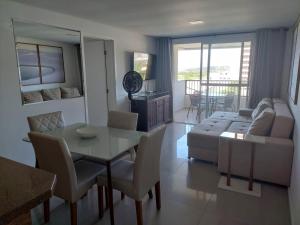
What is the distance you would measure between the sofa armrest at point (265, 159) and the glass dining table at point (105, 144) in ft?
4.56

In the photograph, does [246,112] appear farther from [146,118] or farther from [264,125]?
[146,118]

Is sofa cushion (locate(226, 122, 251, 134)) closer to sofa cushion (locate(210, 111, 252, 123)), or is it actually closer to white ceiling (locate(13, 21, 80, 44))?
sofa cushion (locate(210, 111, 252, 123))

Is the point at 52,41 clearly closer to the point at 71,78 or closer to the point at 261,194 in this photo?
the point at 71,78

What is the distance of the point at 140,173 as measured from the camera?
1.97 metres

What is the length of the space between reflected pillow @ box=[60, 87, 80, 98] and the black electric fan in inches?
52.3

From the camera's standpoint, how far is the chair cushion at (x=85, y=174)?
2.01 m

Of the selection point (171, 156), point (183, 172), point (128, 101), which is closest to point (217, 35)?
point (128, 101)

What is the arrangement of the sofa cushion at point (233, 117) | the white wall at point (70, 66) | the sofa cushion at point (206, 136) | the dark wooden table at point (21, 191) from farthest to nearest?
the sofa cushion at point (233, 117)
the white wall at point (70, 66)
the sofa cushion at point (206, 136)
the dark wooden table at point (21, 191)

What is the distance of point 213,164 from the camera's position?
11.4 feet

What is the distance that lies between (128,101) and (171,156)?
196 centimetres

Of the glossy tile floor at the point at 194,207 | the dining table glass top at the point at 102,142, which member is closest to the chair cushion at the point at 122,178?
the dining table glass top at the point at 102,142

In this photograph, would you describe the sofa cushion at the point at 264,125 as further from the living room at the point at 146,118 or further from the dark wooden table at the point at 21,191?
Answer: the dark wooden table at the point at 21,191

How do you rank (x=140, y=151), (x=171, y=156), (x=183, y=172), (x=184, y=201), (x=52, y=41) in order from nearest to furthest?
(x=140, y=151) < (x=184, y=201) < (x=183, y=172) < (x=52, y=41) < (x=171, y=156)

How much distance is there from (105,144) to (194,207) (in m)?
1.19
